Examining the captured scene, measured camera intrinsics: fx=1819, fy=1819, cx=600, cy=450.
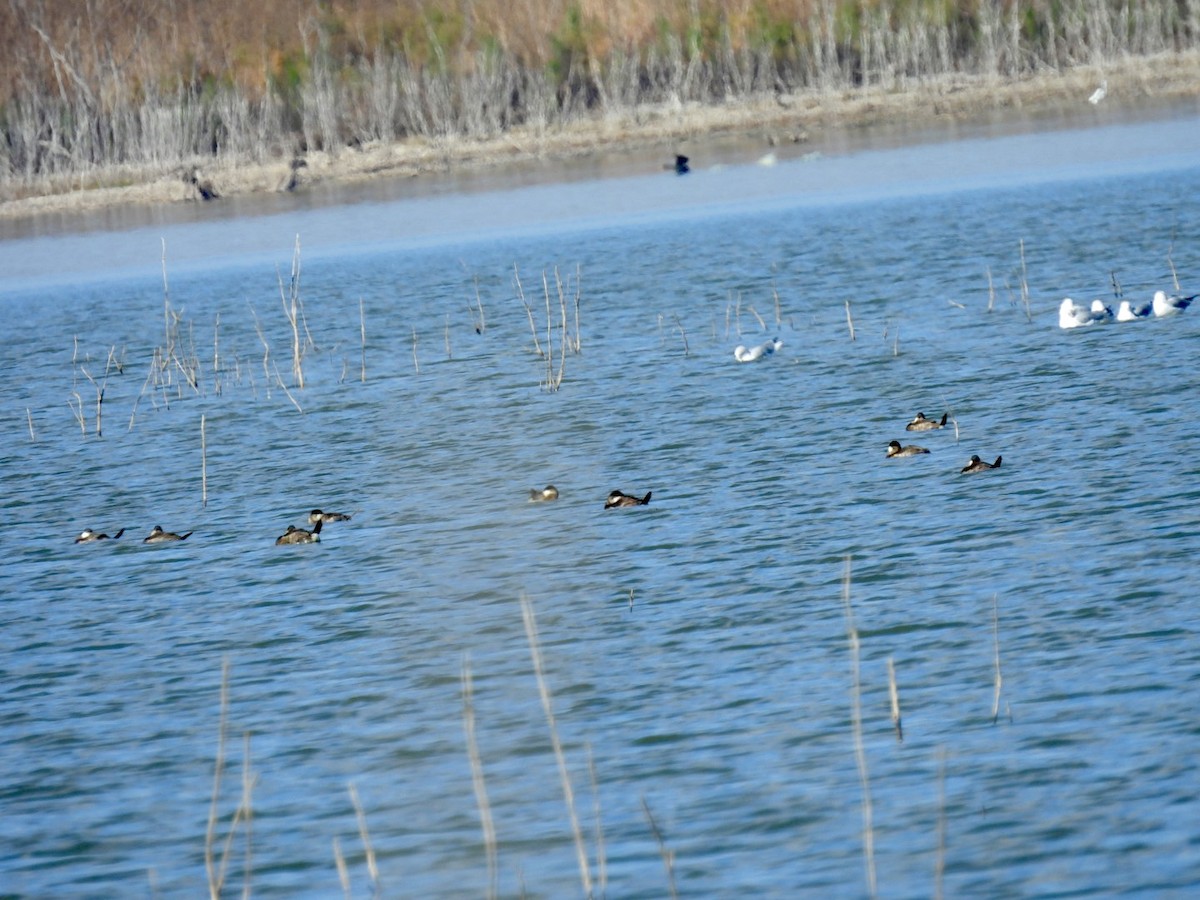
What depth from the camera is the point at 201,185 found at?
44938mm

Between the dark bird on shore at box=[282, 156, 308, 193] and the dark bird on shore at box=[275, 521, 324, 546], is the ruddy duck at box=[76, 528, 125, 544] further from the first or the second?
the dark bird on shore at box=[282, 156, 308, 193]

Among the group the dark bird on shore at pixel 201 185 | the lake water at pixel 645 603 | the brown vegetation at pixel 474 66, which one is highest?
the brown vegetation at pixel 474 66

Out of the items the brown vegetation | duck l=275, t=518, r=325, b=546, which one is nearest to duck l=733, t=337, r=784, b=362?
duck l=275, t=518, r=325, b=546

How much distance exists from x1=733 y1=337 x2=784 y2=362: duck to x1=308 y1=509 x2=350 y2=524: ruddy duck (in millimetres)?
6127

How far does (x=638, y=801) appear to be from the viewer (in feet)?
24.5

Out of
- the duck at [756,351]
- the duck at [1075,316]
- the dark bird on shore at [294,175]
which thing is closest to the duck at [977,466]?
the duck at [1075,316]

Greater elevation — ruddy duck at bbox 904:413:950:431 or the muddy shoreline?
the muddy shoreline

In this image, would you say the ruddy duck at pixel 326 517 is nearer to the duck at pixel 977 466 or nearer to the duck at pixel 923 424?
the duck at pixel 923 424

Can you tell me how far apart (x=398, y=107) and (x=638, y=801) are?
4437cm

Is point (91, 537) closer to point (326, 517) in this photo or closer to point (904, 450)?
point (326, 517)

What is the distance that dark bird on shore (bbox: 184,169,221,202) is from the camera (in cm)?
4491

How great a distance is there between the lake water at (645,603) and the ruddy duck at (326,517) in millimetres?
140

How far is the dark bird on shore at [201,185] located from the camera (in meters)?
44.9

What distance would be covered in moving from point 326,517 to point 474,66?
39335mm
